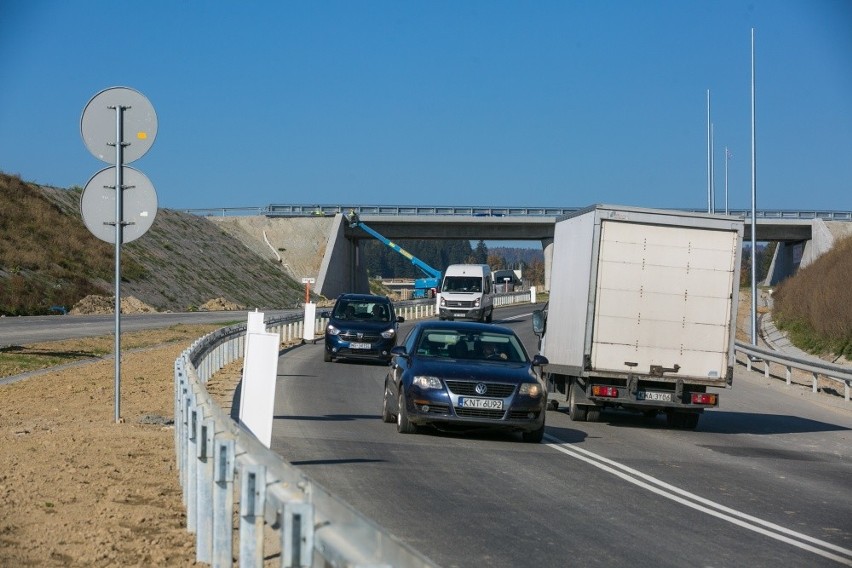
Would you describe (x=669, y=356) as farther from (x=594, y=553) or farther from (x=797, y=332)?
(x=797, y=332)

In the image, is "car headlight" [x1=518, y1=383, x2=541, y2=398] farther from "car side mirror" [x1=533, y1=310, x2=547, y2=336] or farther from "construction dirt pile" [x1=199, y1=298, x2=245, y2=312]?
"construction dirt pile" [x1=199, y1=298, x2=245, y2=312]

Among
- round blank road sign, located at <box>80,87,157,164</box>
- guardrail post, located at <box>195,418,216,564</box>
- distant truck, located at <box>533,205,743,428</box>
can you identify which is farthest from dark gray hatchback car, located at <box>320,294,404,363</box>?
guardrail post, located at <box>195,418,216,564</box>

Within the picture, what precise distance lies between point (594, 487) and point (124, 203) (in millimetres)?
6067

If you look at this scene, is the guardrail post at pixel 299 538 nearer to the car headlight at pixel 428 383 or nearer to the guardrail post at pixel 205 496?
the guardrail post at pixel 205 496

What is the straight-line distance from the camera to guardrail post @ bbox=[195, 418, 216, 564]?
6918 millimetres

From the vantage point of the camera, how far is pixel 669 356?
683 inches

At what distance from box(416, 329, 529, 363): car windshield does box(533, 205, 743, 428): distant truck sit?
5.63 feet

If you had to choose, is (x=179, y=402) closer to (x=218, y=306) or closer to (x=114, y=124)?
(x=114, y=124)

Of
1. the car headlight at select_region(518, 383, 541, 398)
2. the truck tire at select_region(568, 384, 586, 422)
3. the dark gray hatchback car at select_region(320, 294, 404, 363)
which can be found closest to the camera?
the car headlight at select_region(518, 383, 541, 398)

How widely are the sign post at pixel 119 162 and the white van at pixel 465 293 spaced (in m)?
41.7

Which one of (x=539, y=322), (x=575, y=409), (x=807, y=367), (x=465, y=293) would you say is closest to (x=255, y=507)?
(x=575, y=409)

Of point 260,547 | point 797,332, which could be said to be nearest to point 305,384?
point 260,547

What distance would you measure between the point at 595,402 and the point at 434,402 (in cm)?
442

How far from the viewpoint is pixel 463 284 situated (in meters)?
55.8
